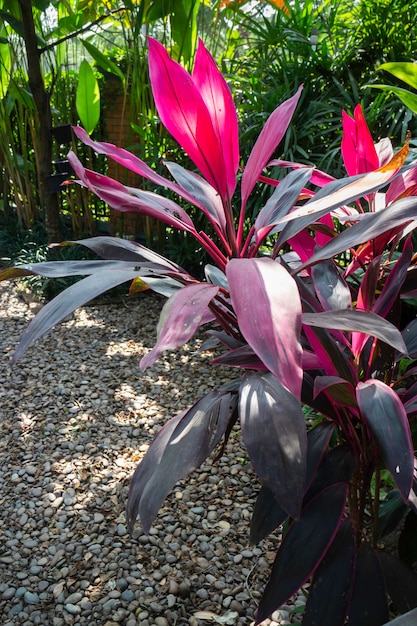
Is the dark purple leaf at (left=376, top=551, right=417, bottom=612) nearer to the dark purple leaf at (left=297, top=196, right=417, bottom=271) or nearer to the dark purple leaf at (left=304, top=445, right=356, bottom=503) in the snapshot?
the dark purple leaf at (left=304, top=445, right=356, bottom=503)

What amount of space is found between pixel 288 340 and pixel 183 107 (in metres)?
0.36

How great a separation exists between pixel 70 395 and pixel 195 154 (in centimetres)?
149

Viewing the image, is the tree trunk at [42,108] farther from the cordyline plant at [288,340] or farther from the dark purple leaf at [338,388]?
the dark purple leaf at [338,388]

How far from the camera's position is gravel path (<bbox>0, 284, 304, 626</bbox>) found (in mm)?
1114

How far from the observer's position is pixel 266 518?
728 millimetres

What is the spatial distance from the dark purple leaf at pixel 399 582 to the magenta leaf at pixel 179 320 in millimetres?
460

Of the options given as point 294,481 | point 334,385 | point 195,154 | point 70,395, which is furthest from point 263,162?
point 70,395

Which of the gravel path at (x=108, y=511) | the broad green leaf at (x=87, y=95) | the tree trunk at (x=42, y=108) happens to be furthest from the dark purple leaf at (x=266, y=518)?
the broad green leaf at (x=87, y=95)

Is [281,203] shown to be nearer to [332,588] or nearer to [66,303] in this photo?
[66,303]

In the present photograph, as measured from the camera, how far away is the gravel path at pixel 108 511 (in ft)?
3.66

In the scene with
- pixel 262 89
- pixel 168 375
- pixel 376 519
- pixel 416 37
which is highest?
pixel 416 37

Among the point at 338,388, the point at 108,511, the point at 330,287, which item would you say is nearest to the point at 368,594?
the point at 338,388

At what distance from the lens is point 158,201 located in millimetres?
796

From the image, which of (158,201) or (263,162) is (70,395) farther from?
(263,162)
